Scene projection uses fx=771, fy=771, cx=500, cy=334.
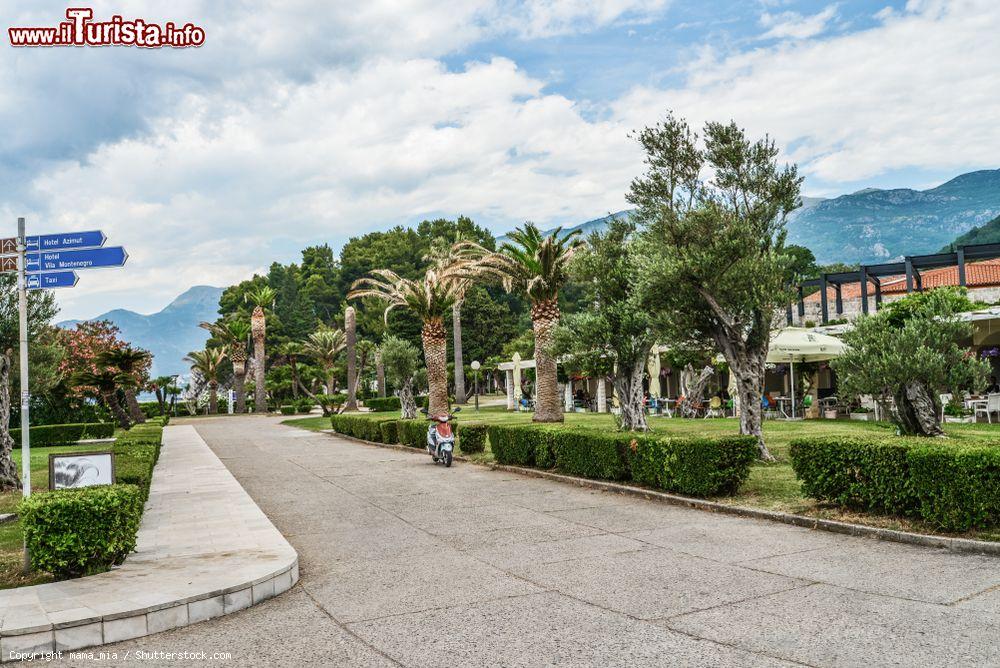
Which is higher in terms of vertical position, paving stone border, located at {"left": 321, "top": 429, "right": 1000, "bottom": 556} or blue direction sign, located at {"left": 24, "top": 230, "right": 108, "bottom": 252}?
blue direction sign, located at {"left": 24, "top": 230, "right": 108, "bottom": 252}

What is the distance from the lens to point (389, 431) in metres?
23.5

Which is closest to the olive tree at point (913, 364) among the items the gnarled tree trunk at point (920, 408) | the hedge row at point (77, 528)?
the gnarled tree trunk at point (920, 408)

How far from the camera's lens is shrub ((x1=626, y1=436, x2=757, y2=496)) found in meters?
10.2

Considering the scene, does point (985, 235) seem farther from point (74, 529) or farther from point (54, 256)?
point (74, 529)

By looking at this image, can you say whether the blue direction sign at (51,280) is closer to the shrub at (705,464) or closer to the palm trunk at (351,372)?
the shrub at (705,464)

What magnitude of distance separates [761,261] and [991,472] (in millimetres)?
5485

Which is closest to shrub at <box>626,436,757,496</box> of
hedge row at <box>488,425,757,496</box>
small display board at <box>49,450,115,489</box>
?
hedge row at <box>488,425,757,496</box>

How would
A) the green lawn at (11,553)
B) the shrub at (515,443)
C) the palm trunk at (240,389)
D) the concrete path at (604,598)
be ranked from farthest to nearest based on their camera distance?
the palm trunk at (240,389), the shrub at (515,443), the green lawn at (11,553), the concrete path at (604,598)

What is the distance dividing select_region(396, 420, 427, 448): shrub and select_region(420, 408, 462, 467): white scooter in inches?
138

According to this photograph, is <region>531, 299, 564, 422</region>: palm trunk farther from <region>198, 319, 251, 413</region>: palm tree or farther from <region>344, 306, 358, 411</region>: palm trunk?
<region>198, 319, 251, 413</region>: palm tree

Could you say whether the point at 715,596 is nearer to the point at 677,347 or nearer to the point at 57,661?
the point at 57,661

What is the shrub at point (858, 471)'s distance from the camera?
26.8 ft

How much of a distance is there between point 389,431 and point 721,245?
1405 cm

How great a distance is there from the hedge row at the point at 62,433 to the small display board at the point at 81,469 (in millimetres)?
22402
